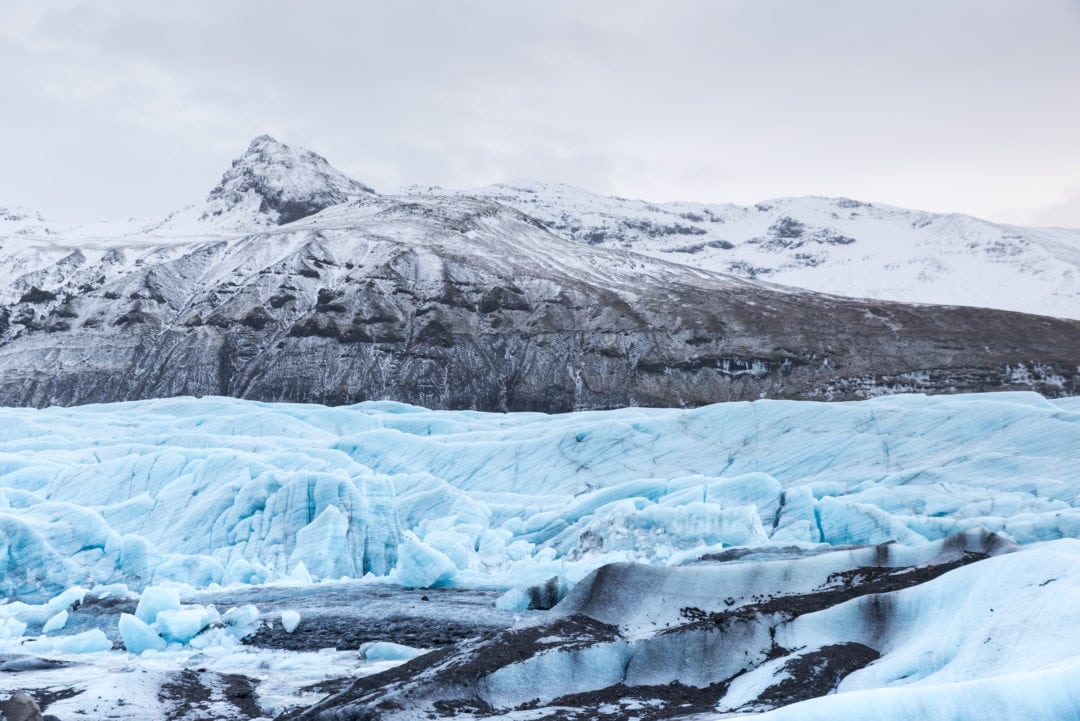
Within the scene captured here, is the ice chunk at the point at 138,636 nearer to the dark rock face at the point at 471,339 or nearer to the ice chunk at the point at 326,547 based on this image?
the ice chunk at the point at 326,547

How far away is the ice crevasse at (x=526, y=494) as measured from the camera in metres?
28.5

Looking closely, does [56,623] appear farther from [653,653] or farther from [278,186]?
[278,186]

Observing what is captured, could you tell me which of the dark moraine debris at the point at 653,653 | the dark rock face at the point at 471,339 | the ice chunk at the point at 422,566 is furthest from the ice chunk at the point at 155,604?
the dark rock face at the point at 471,339

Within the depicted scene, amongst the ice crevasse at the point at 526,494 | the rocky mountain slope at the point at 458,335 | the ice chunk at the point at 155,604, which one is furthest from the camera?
the rocky mountain slope at the point at 458,335

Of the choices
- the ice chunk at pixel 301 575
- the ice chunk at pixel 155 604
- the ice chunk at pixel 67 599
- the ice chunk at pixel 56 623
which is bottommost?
the ice chunk at pixel 56 623

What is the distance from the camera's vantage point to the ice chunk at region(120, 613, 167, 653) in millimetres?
21281

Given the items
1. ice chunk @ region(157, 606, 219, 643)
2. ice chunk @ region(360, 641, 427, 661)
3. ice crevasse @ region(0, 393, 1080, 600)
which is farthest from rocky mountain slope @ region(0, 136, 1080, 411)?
ice chunk @ region(360, 641, 427, 661)

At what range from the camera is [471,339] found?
89750 mm

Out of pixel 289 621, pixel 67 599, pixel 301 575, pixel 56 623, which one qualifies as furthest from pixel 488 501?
pixel 56 623

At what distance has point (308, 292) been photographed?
97875 mm

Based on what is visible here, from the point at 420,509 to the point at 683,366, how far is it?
5492cm

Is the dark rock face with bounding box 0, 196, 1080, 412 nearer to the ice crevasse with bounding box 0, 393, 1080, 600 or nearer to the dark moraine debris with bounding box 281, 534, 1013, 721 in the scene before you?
the ice crevasse with bounding box 0, 393, 1080, 600

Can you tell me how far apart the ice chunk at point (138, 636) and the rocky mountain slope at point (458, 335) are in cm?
6104

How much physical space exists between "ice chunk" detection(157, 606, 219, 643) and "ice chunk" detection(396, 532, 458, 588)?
590 centimetres
